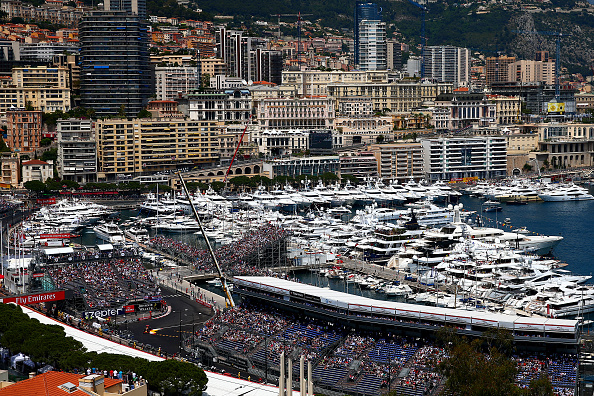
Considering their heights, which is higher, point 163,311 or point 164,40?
point 164,40

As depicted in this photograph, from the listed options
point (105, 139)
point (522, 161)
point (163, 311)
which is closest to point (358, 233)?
point (163, 311)

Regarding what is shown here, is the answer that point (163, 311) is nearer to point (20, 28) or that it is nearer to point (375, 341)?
point (375, 341)

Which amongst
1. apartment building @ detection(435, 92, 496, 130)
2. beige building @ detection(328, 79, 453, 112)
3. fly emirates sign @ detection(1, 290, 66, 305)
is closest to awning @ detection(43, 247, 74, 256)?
fly emirates sign @ detection(1, 290, 66, 305)

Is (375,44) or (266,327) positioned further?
(375,44)

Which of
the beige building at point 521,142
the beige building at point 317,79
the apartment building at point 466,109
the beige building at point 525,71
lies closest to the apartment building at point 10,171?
the beige building at point 317,79

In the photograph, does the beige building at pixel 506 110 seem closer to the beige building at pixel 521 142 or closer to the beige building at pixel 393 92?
the beige building at pixel 393 92

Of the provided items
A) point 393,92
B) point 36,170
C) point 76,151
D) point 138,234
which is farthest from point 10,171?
point 393,92

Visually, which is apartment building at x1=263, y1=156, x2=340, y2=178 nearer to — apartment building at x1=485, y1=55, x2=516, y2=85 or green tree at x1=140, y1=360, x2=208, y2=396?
green tree at x1=140, y1=360, x2=208, y2=396
